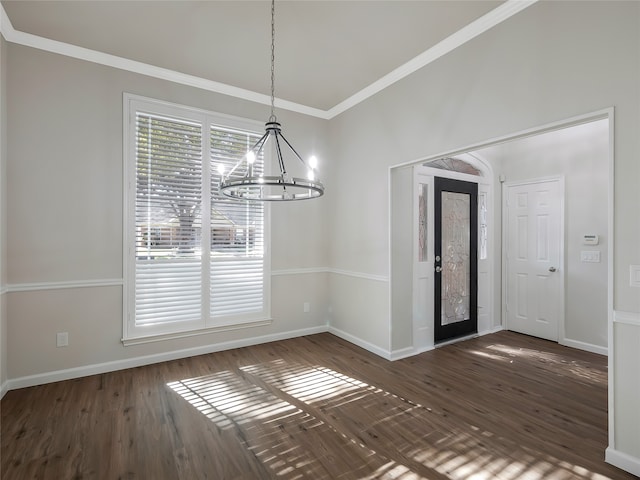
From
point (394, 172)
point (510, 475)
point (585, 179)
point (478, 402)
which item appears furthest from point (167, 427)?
point (585, 179)

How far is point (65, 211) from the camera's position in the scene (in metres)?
3.19

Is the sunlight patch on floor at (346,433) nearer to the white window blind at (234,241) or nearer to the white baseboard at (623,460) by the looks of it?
the white baseboard at (623,460)

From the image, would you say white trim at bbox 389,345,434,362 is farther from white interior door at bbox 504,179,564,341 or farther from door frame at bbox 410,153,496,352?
white interior door at bbox 504,179,564,341

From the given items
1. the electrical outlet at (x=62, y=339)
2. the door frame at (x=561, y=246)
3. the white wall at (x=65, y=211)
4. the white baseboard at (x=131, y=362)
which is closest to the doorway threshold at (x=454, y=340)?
the door frame at (x=561, y=246)

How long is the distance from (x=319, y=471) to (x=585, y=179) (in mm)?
4667

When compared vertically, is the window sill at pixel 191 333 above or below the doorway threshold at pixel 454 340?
above

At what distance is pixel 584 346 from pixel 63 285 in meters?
6.12

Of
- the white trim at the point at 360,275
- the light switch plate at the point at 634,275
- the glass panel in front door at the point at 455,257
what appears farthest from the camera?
the glass panel in front door at the point at 455,257

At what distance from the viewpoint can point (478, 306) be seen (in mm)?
4785

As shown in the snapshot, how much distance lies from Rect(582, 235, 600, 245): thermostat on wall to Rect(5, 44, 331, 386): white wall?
5.28 m

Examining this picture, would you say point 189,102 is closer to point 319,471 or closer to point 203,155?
point 203,155

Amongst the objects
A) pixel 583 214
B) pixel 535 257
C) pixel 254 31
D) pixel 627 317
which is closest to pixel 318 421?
pixel 627 317

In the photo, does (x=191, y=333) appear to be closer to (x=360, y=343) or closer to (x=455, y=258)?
(x=360, y=343)

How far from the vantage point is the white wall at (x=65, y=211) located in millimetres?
3006
